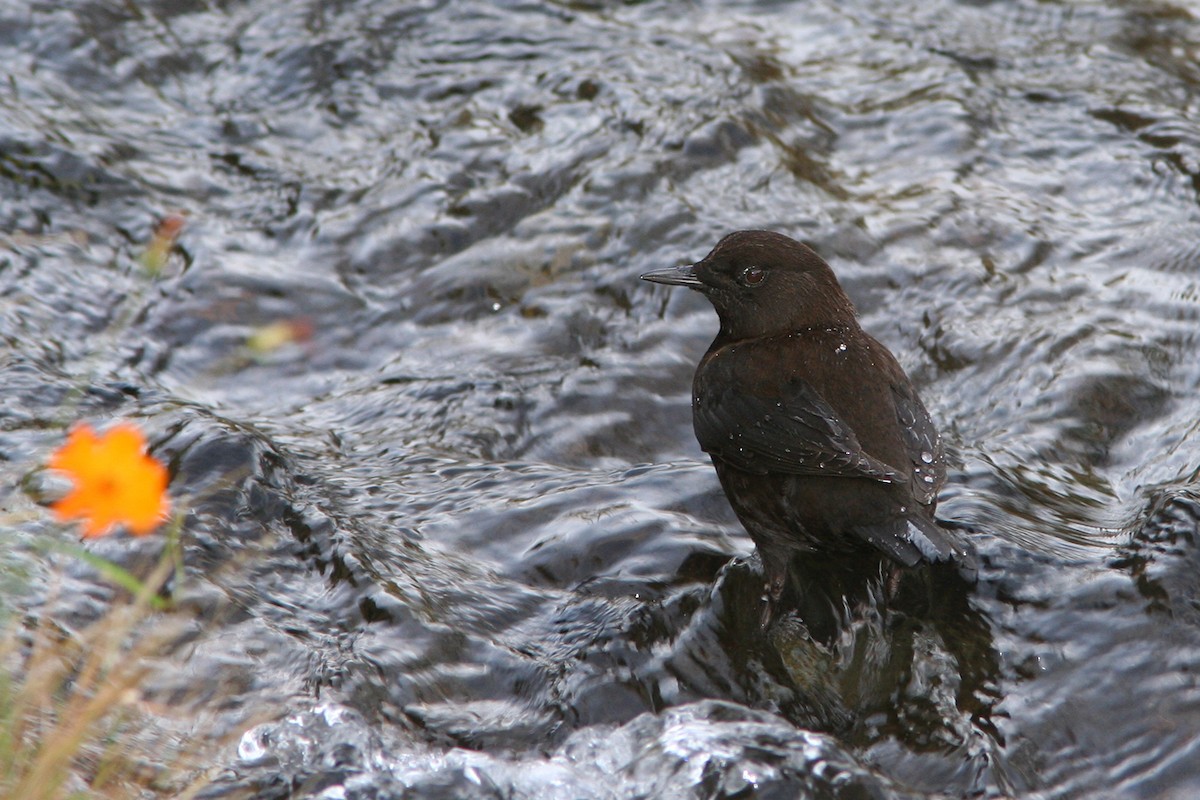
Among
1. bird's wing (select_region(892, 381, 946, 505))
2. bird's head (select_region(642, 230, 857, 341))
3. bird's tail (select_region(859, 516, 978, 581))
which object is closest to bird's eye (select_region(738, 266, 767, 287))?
bird's head (select_region(642, 230, 857, 341))

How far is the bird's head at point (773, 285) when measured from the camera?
476cm

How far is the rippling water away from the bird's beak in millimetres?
720

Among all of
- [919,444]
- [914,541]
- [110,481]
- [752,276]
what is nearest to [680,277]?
[752,276]

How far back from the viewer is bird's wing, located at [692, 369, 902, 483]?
411 centimetres

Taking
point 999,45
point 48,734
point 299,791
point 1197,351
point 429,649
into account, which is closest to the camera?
point 48,734

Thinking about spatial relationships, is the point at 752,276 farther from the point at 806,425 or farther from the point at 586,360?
the point at 586,360

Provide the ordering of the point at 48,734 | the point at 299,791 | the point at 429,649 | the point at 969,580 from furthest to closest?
the point at 969,580 < the point at 429,649 < the point at 299,791 < the point at 48,734

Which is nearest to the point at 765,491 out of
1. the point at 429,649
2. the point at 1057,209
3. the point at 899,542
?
the point at 899,542

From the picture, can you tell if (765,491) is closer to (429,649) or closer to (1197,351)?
(429,649)

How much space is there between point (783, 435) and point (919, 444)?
437mm

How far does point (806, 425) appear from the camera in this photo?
4266 mm

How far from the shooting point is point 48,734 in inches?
116

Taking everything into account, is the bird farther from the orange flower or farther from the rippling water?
the orange flower

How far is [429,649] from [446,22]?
17.0 feet
